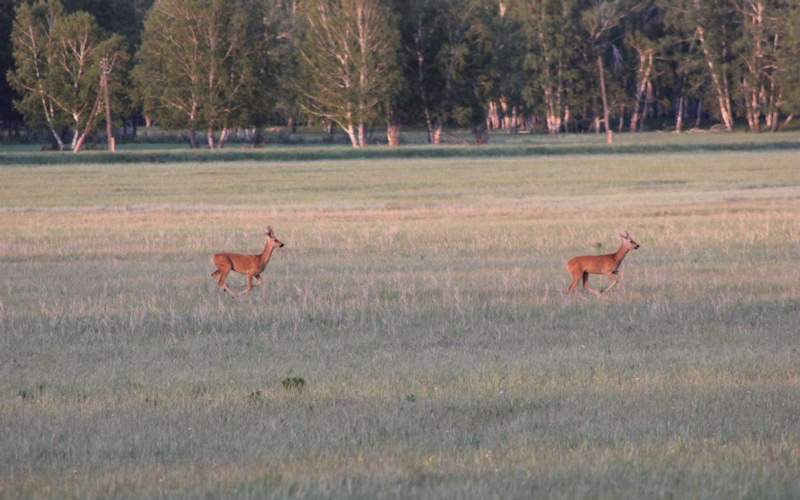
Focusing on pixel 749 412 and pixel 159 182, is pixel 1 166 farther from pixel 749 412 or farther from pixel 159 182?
pixel 749 412

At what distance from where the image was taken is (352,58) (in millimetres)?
91000

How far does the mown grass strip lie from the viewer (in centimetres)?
7462

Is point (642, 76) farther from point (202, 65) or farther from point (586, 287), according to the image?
point (586, 287)

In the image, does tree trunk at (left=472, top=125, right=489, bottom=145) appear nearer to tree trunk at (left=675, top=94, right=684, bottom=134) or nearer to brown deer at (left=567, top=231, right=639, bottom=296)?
tree trunk at (left=675, top=94, right=684, bottom=134)

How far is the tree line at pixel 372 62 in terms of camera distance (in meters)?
90.1

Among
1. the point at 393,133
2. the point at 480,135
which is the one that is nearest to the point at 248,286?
the point at 393,133

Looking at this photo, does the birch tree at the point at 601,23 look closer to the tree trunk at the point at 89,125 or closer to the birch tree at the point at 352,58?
the birch tree at the point at 352,58

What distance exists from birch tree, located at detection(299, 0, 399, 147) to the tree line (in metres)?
0.11

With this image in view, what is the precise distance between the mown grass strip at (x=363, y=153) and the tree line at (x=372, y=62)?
942 cm

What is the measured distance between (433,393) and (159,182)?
45.1 metres

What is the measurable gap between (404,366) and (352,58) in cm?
8094

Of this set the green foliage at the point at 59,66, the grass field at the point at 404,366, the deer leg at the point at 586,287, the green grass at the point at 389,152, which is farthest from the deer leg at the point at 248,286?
the green foliage at the point at 59,66

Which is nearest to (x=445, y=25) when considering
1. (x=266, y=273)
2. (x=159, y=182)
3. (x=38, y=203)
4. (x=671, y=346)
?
(x=159, y=182)

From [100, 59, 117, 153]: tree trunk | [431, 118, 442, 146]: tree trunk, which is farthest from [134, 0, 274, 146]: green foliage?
[431, 118, 442, 146]: tree trunk
